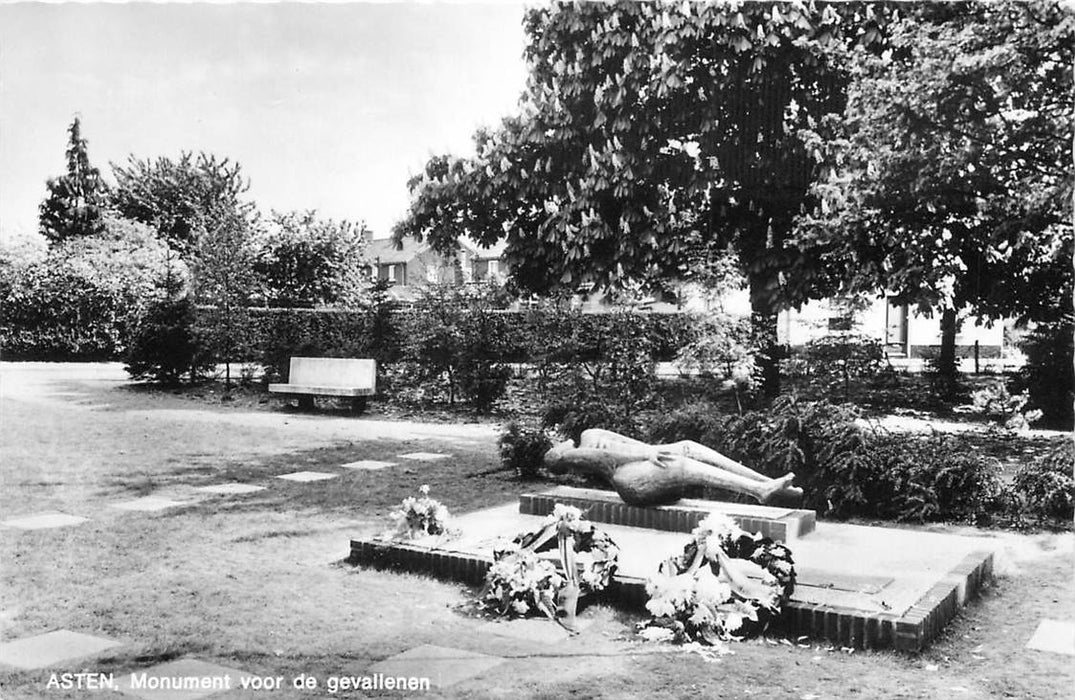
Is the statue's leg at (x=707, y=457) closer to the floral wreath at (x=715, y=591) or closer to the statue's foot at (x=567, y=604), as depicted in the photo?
the floral wreath at (x=715, y=591)

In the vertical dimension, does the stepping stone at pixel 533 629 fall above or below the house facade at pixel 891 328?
below

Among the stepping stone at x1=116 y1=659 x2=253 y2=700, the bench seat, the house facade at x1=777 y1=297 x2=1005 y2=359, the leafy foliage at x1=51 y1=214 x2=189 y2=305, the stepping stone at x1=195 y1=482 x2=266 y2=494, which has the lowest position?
the stepping stone at x1=116 y1=659 x2=253 y2=700

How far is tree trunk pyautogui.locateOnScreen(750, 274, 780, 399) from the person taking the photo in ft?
29.9

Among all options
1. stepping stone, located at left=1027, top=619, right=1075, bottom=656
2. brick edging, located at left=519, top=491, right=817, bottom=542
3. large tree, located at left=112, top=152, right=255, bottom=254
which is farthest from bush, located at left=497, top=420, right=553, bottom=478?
stepping stone, located at left=1027, top=619, right=1075, bottom=656

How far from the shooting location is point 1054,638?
178 inches

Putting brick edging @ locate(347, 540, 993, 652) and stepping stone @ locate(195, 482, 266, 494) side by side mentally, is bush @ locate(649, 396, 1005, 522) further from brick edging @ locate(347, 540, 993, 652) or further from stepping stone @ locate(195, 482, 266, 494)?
stepping stone @ locate(195, 482, 266, 494)

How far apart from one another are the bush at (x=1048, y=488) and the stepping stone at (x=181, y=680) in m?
5.72

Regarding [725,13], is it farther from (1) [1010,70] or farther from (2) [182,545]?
(2) [182,545]

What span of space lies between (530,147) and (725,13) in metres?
2.25

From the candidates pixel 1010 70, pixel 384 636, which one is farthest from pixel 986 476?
pixel 384 636

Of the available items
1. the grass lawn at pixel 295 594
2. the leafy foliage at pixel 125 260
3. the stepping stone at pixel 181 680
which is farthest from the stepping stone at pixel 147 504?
the stepping stone at pixel 181 680

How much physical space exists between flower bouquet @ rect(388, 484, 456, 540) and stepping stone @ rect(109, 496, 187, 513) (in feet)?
7.42

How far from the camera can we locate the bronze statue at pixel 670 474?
6430 millimetres

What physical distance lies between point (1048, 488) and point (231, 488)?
6.62 m
